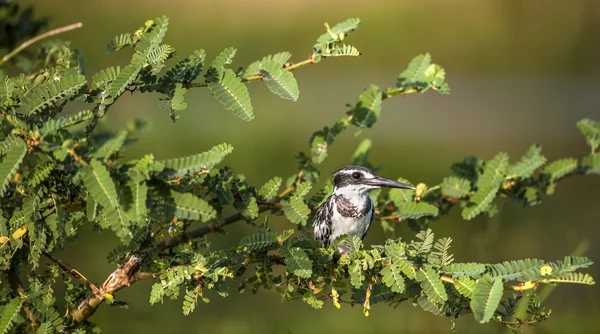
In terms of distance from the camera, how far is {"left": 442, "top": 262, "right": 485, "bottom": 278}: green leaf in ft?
9.71

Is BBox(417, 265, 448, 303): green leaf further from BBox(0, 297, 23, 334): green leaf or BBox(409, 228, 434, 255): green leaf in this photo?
BBox(0, 297, 23, 334): green leaf

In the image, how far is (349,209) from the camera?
171 inches

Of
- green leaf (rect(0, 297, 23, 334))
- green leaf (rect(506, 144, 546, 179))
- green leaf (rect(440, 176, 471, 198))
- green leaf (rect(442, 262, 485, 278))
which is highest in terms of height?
green leaf (rect(506, 144, 546, 179))

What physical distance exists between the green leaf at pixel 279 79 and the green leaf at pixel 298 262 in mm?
524

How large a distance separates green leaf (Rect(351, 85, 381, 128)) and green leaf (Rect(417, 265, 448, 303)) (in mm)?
1157

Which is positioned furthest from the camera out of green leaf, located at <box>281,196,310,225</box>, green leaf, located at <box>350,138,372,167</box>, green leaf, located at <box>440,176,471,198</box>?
green leaf, located at <box>350,138,372,167</box>

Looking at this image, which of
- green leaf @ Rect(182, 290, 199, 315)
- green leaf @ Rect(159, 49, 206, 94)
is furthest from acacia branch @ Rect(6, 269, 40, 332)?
green leaf @ Rect(159, 49, 206, 94)

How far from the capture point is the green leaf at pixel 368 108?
4.08 m

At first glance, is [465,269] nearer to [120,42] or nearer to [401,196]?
[401,196]

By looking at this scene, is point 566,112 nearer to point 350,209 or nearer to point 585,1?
point 585,1

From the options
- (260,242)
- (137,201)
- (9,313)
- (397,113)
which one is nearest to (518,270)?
(260,242)

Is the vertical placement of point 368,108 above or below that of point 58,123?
above

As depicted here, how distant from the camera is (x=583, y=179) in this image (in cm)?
906

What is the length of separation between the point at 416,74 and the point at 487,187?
1.84 ft
